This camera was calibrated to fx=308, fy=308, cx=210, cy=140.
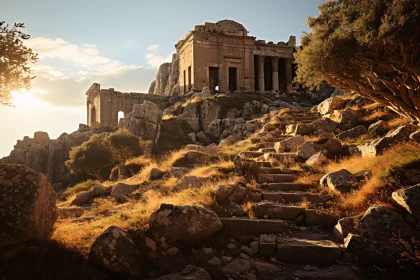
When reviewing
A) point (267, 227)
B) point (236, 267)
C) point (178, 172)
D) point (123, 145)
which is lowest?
point (236, 267)

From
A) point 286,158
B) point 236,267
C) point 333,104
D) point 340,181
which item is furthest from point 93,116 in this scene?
point 236,267

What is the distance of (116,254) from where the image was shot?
15.1ft

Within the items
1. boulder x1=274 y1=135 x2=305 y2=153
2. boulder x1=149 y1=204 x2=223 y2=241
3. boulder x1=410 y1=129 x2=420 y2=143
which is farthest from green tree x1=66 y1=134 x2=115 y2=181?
boulder x1=410 y1=129 x2=420 y2=143

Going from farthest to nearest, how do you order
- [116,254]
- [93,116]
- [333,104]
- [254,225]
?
[93,116]
[333,104]
[254,225]
[116,254]

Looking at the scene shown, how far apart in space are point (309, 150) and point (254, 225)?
6.07 meters

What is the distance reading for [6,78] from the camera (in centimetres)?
683

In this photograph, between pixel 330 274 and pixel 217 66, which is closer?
pixel 330 274

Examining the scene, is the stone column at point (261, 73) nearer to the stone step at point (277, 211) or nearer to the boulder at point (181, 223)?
the stone step at point (277, 211)

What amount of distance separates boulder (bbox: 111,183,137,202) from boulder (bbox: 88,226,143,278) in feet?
21.1

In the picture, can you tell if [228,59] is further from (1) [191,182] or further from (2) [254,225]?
(2) [254,225]

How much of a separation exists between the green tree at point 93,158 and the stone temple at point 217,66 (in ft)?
42.3

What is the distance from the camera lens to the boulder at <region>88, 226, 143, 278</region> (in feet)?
14.8

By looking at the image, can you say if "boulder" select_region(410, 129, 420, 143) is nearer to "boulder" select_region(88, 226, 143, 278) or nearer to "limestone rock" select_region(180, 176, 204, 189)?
"limestone rock" select_region(180, 176, 204, 189)

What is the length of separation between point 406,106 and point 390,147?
11.3ft
